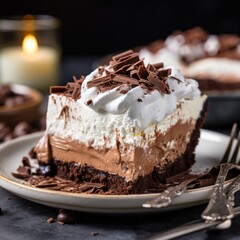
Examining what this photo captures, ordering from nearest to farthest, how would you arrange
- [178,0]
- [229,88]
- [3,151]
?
1. [3,151]
2. [229,88]
3. [178,0]

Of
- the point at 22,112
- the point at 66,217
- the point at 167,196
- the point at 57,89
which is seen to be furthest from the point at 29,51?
the point at 167,196

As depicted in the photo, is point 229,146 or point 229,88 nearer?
point 229,146

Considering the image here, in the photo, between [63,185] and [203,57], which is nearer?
[63,185]

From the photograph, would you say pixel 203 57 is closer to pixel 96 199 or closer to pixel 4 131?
pixel 4 131

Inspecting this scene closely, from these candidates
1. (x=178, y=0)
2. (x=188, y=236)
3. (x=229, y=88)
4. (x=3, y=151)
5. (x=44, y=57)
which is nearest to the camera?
(x=188, y=236)

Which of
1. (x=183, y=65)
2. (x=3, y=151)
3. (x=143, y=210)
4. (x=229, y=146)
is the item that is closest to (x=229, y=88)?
(x=183, y=65)

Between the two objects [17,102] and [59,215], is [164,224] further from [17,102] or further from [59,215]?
[17,102]

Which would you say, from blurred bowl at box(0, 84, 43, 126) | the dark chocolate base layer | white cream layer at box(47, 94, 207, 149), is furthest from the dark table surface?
blurred bowl at box(0, 84, 43, 126)
